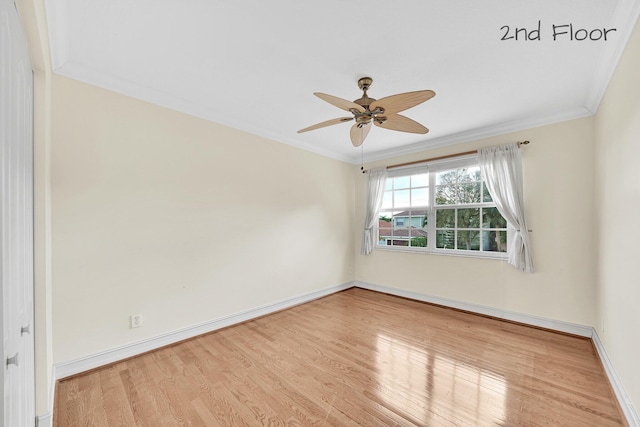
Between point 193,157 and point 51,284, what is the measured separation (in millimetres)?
1533

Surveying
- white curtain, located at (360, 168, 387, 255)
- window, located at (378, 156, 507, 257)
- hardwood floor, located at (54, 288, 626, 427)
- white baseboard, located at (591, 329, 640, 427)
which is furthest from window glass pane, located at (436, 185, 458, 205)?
white baseboard, located at (591, 329, 640, 427)

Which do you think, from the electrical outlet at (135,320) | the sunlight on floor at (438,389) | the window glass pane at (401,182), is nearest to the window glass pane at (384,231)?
the window glass pane at (401,182)

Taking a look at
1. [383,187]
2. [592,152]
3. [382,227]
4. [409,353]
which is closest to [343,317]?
[409,353]

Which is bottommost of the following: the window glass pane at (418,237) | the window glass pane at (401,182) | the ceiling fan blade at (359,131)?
the window glass pane at (418,237)

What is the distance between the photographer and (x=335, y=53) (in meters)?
1.90

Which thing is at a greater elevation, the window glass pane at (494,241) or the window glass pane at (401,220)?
the window glass pane at (401,220)

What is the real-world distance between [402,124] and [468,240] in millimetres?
2206

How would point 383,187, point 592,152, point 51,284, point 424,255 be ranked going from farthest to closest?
point 383,187
point 424,255
point 592,152
point 51,284

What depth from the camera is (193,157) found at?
2768 millimetres

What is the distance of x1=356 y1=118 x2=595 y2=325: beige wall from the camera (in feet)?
9.06

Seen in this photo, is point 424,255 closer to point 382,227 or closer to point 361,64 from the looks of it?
point 382,227

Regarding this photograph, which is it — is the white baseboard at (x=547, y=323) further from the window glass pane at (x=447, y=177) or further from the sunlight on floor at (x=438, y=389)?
the window glass pane at (x=447, y=177)

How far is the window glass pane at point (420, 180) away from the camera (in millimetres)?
4023

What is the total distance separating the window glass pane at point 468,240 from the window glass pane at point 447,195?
46 cm
